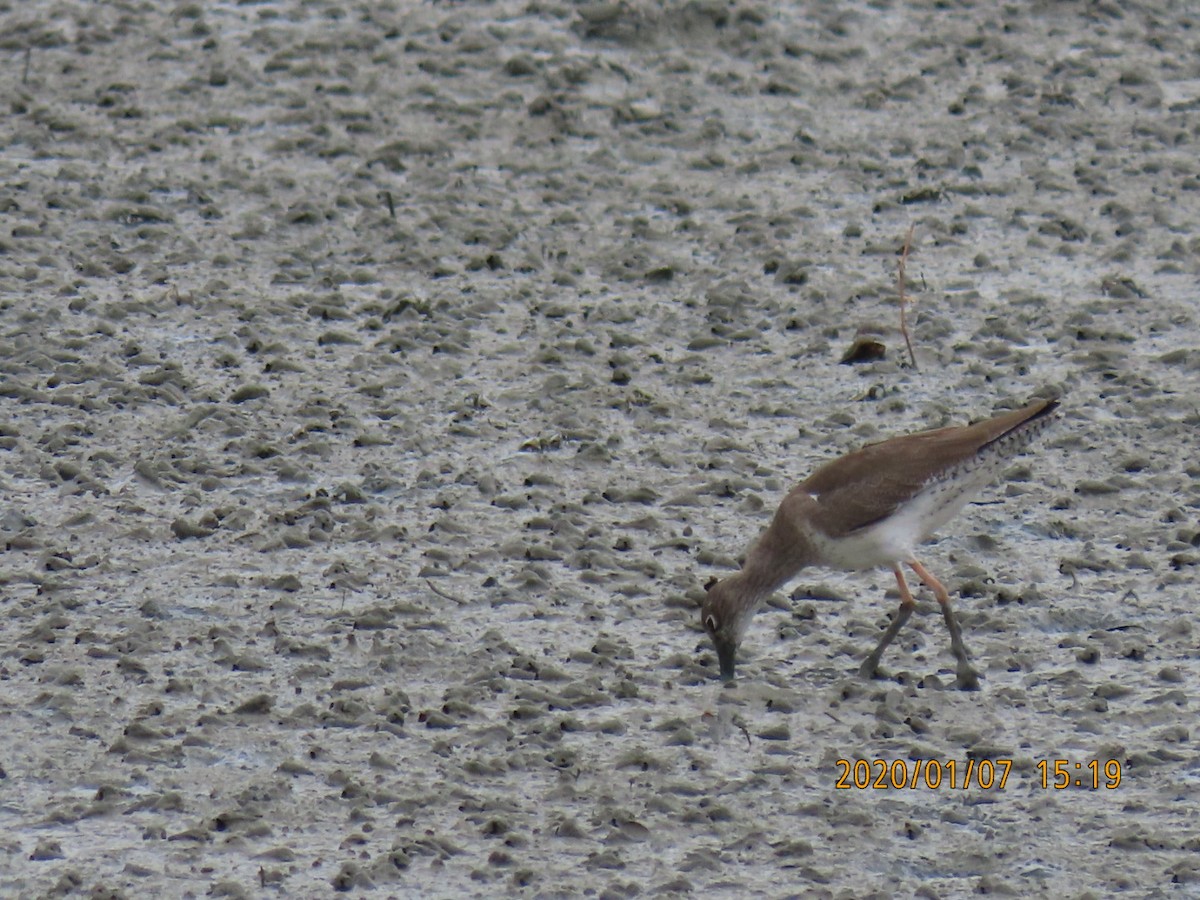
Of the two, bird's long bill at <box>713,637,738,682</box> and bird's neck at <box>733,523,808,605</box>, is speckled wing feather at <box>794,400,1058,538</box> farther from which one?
bird's long bill at <box>713,637,738,682</box>

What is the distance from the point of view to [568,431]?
962 centimetres

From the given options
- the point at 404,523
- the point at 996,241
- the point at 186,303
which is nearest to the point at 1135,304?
the point at 996,241

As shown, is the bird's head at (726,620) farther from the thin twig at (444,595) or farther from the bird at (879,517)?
the thin twig at (444,595)

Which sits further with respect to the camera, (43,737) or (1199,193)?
(1199,193)

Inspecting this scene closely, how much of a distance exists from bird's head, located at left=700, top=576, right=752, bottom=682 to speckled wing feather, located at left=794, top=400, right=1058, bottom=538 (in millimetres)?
450

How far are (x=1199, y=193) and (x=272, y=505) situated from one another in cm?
646

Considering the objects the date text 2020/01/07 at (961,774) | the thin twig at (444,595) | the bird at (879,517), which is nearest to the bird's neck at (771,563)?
the bird at (879,517)

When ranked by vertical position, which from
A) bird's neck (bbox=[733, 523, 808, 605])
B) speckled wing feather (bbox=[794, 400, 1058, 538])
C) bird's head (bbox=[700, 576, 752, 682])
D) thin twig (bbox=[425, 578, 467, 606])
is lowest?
thin twig (bbox=[425, 578, 467, 606])

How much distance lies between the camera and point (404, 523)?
884 cm

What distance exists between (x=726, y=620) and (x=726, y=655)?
0.14m

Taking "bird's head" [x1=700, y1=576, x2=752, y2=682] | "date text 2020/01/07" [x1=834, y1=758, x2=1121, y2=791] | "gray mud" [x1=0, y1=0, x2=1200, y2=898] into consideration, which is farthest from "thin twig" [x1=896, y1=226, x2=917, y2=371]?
"date text 2020/01/07" [x1=834, y1=758, x2=1121, y2=791]

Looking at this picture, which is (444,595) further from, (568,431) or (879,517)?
(879,517)

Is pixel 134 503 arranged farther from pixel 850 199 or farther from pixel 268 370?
pixel 850 199

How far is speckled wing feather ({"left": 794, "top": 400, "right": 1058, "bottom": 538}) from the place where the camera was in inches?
302
